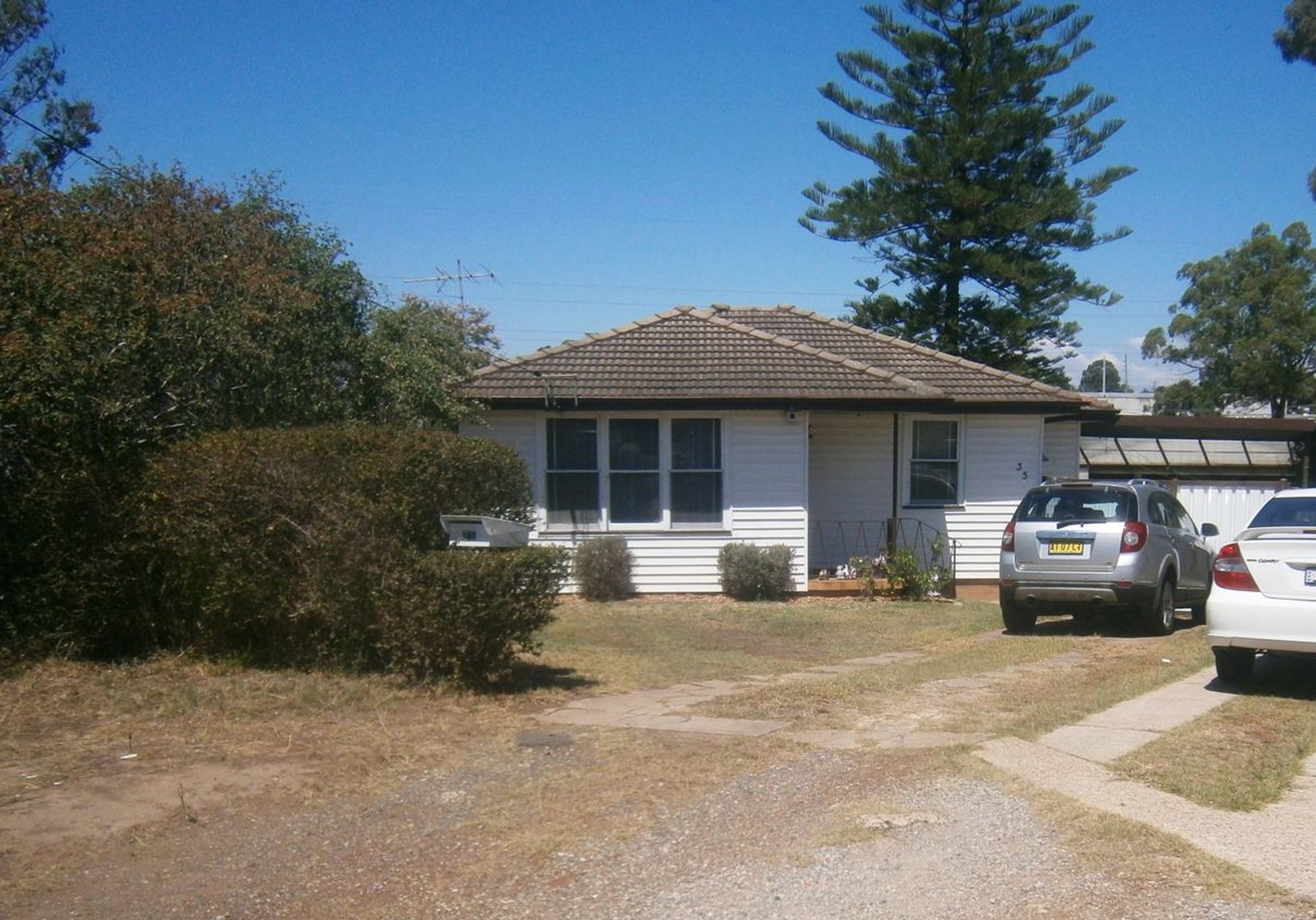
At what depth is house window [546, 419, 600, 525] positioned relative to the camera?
16828 millimetres

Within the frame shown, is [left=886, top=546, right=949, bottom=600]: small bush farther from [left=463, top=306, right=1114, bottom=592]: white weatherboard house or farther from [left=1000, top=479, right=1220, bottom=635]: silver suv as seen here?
[left=1000, top=479, right=1220, bottom=635]: silver suv

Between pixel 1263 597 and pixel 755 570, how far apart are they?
780 centimetres

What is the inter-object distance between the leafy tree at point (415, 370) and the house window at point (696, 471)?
9.51 feet

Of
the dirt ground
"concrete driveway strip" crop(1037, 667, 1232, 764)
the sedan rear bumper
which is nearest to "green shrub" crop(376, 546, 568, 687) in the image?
the dirt ground

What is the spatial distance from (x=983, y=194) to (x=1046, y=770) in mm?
23706

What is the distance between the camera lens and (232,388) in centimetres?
1165

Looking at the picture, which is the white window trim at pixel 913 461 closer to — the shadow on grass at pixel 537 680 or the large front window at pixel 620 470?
the large front window at pixel 620 470

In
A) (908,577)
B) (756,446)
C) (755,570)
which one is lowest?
(908,577)

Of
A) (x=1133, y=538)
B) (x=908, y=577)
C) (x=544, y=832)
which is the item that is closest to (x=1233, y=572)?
(x=1133, y=538)

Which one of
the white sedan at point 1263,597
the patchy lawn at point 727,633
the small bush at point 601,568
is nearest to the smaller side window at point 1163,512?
the patchy lawn at point 727,633

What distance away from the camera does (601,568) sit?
1638 centimetres

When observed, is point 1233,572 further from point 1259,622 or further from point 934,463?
point 934,463

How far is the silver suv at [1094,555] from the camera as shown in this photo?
12906 mm

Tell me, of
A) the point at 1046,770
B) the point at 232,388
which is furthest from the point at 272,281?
the point at 1046,770
